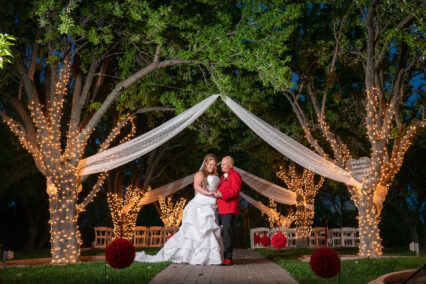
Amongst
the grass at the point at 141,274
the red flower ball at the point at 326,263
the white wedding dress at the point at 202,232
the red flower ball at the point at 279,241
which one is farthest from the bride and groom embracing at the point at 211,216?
the red flower ball at the point at 326,263

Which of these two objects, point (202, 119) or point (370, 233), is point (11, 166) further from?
point (370, 233)

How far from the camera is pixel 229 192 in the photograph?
9.02 m

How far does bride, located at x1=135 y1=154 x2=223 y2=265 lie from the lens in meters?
9.06

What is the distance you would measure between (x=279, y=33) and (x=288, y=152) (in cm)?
339

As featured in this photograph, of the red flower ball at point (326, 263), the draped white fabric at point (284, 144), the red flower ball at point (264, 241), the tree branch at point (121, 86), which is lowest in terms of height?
the red flower ball at point (264, 241)

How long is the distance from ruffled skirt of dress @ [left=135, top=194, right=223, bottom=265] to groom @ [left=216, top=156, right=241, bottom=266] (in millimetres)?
156

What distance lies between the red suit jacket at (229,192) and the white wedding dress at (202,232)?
186 millimetres

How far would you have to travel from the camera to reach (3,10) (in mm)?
11602

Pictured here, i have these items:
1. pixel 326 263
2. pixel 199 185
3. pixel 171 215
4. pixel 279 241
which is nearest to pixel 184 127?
pixel 199 185

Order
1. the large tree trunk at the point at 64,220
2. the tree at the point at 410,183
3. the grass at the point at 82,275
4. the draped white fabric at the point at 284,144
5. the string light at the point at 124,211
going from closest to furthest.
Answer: the grass at the point at 82,275, the draped white fabric at the point at 284,144, the large tree trunk at the point at 64,220, the string light at the point at 124,211, the tree at the point at 410,183

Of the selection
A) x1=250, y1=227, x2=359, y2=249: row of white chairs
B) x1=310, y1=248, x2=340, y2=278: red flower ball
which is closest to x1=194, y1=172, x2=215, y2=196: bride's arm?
x1=310, y1=248, x2=340, y2=278: red flower ball

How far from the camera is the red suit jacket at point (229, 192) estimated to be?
9.02m

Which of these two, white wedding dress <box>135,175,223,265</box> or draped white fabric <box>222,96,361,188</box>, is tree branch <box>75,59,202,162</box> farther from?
white wedding dress <box>135,175,223,265</box>

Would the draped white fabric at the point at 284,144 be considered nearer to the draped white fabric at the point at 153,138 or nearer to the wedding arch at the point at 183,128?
the wedding arch at the point at 183,128
